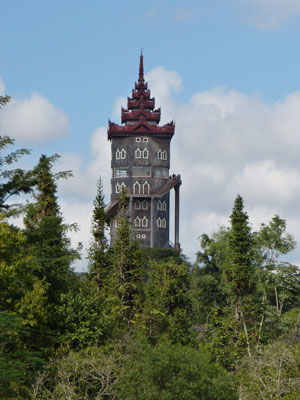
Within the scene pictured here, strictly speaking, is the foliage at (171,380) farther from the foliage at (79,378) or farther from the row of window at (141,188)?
the row of window at (141,188)

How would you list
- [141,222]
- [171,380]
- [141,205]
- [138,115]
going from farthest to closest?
[138,115] → [141,205] → [141,222] → [171,380]

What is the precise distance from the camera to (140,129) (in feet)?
430

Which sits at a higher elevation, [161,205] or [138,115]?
[138,115]

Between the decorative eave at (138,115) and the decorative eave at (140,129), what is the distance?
4.08ft

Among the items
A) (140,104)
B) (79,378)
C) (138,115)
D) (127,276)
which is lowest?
(79,378)

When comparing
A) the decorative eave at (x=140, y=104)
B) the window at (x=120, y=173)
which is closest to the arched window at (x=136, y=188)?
the window at (x=120, y=173)

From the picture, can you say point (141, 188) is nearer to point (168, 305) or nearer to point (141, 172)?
point (141, 172)

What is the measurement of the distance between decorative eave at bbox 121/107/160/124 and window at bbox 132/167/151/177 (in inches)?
335

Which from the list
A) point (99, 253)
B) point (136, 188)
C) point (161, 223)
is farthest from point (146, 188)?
point (99, 253)

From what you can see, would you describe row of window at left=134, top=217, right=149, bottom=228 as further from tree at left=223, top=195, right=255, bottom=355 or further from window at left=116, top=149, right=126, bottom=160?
tree at left=223, top=195, right=255, bottom=355

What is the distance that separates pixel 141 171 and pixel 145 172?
680 millimetres

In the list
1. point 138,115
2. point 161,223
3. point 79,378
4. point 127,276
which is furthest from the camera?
point 138,115

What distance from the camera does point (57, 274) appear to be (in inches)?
2157

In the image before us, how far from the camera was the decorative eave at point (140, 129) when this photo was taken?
131 meters
